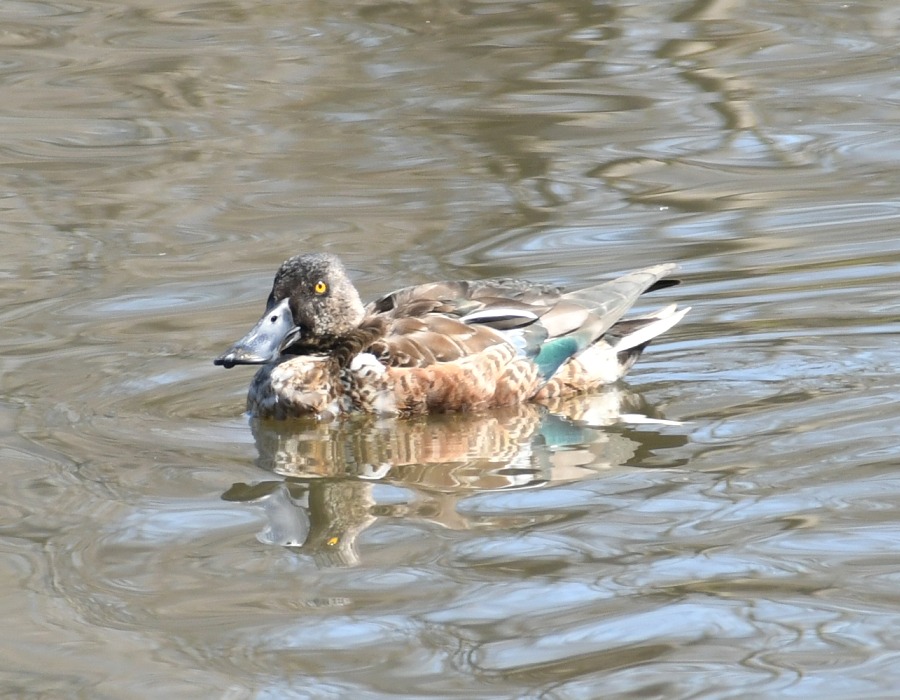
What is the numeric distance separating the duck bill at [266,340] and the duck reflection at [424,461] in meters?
0.35

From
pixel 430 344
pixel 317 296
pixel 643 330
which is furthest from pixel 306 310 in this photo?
pixel 643 330

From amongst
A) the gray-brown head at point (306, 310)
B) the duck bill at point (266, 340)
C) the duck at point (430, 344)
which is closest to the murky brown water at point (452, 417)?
the duck at point (430, 344)

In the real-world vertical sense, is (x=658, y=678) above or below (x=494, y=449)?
above

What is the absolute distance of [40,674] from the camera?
569 cm

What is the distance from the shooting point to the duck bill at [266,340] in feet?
29.0

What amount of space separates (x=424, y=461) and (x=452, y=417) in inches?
31.9

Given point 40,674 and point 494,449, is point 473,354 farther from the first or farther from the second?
point 40,674

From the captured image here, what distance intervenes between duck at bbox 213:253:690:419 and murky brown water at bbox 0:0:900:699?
0.16 meters

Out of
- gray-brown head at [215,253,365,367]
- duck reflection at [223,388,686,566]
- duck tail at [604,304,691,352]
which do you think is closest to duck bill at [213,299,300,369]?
gray-brown head at [215,253,365,367]

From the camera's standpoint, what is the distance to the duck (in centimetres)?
873

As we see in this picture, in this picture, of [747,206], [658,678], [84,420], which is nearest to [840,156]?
[747,206]

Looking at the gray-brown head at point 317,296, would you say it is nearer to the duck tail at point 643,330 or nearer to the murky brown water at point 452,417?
the murky brown water at point 452,417

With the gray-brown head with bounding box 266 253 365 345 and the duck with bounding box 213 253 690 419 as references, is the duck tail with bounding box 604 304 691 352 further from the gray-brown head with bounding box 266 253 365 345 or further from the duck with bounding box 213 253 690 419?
the gray-brown head with bounding box 266 253 365 345

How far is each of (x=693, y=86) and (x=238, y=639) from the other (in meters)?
10.4
